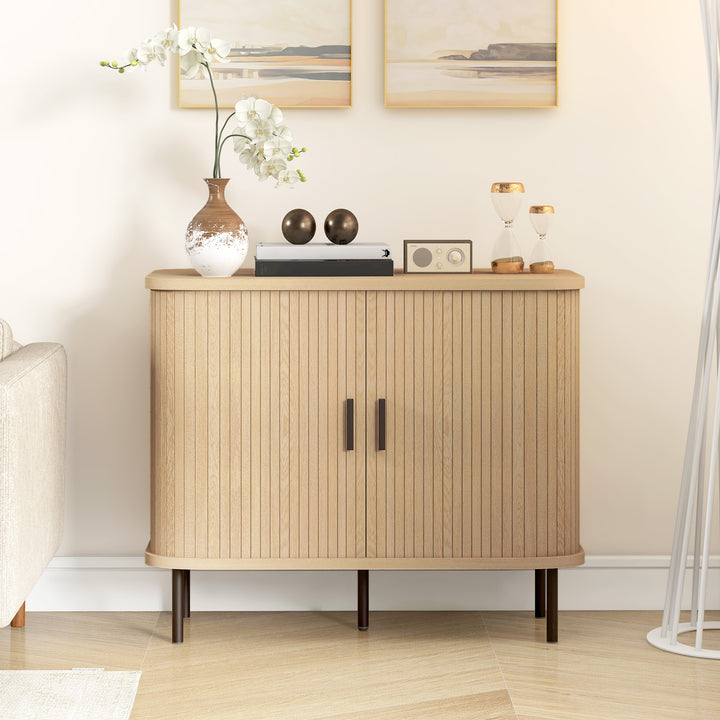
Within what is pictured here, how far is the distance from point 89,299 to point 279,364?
680mm

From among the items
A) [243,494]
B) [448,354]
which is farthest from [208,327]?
[448,354]

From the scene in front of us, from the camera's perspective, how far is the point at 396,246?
265 centimetres

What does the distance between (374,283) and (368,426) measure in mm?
348

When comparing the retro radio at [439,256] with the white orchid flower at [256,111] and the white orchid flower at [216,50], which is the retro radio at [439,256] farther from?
the white orchid flower at [216,50]

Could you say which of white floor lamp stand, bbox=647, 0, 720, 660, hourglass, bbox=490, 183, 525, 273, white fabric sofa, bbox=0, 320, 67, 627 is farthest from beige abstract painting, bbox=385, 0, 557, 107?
white fabric sofa, bbox=0, 320, 67, 627

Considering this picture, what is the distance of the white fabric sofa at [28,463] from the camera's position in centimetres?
197

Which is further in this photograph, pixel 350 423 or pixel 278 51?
pixel 278 51

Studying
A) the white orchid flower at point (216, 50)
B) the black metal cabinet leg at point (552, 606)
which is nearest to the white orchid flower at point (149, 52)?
the white orchid flower at point (216, 50)

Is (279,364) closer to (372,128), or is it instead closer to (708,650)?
(372,128)

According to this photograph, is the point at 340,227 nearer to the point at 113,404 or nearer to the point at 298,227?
the point at 298,227

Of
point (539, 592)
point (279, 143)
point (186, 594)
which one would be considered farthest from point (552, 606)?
point (279, 143)

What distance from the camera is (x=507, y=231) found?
245cm

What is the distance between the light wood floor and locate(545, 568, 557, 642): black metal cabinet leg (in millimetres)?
32

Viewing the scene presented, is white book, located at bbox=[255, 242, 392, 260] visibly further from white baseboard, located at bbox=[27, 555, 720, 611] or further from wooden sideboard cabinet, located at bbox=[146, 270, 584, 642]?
white baseboard, located at bbox=[27, 555, 720, 611]
